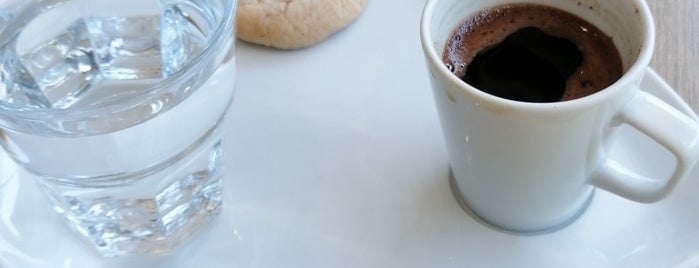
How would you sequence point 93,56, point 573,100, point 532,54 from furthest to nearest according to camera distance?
point 93,56
point 532,54
point 573,100

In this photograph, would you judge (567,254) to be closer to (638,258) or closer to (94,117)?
(638,258)

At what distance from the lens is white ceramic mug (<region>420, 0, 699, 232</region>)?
0.50m

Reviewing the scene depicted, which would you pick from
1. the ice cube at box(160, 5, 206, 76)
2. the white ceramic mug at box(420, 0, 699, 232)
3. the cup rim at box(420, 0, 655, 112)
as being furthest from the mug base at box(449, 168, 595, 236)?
the ice cube at box(160, 5, 206, 76)

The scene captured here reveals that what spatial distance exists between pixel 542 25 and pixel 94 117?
35 centimetres

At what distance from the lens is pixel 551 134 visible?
51 centimetres

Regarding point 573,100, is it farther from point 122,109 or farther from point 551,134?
point 122,109

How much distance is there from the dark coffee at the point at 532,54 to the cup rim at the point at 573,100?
0.16 ft

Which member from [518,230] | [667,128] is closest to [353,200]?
[518,230]

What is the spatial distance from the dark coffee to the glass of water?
0.19 m

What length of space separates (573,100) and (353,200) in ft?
0.71

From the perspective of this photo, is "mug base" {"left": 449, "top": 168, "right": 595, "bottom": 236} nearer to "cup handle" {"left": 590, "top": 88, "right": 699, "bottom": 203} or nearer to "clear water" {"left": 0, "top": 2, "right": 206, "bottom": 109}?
"cup handle" {"left": 590, "top": 88, "right": 699, "bottom": 203}

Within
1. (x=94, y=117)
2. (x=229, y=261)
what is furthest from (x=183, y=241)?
(x=94, y=117)

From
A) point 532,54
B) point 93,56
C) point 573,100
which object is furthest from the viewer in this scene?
point 93,56

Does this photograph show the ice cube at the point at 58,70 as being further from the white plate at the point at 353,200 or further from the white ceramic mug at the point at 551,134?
the white ceramic mug at the point at 551,134
